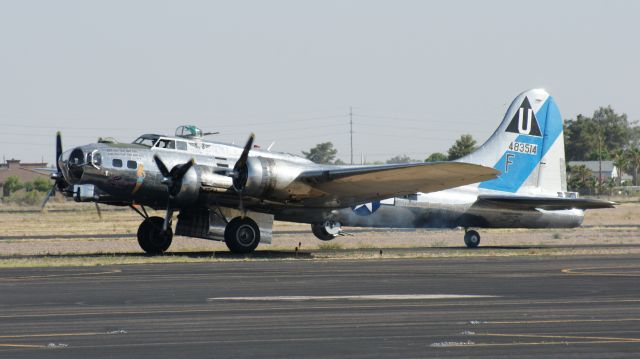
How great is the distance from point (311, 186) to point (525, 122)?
10829mm

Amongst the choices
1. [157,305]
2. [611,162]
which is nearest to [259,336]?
[157,305]

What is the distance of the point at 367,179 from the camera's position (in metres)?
31.9

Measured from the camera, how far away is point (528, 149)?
38.9 m

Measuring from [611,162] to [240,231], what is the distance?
14342 cm

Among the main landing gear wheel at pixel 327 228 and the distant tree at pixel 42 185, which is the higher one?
the distant tree at pixel 42 185

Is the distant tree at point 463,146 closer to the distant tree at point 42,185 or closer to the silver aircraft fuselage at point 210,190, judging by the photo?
the distant tree at point 42,185

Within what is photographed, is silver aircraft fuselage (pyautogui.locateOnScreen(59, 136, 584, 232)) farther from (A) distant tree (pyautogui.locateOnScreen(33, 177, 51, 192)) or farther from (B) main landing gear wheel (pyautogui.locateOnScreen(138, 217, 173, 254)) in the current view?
(A) distant tree (pyautogui.locateOnScreen(33, 177, 51, 192))

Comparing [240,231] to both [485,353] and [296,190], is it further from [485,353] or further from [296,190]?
[485,353]

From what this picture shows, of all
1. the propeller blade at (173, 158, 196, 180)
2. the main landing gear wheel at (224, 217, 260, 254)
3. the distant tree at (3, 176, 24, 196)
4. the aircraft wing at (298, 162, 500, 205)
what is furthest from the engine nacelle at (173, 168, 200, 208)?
the distant tree at (3, 176, 24, 196)

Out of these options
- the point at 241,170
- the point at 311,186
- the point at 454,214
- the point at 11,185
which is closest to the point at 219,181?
the point at 241,170

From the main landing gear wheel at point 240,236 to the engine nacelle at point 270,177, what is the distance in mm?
1312

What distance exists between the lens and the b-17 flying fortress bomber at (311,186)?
31.1 metres

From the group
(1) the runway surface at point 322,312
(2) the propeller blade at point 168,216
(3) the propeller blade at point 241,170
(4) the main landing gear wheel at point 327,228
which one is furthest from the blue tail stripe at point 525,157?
(2) the propeller blade at point 168,216

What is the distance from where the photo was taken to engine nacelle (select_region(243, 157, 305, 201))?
102 feet
